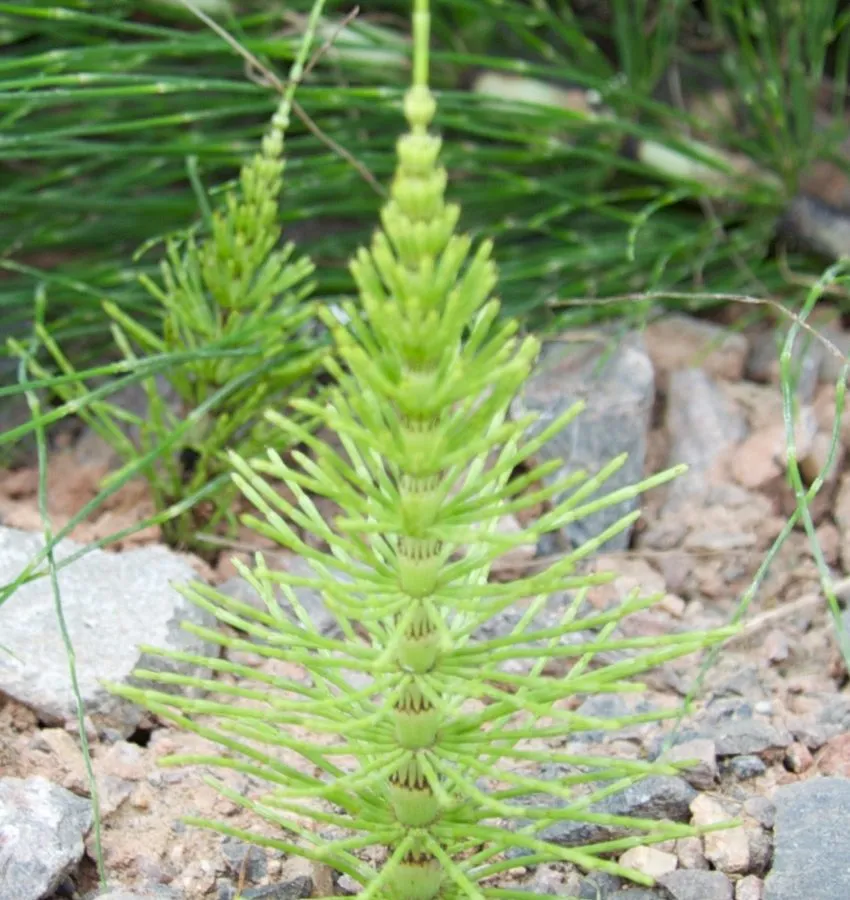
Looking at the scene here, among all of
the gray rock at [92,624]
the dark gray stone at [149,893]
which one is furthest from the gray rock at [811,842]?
the gray rock at [92,624]

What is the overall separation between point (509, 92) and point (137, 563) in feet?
3.40

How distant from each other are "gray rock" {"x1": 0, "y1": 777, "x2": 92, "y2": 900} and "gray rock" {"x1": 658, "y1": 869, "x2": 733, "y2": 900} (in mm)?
495

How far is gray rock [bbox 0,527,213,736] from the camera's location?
4.33 feet

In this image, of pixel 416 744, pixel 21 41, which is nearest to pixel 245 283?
pixel 416 744

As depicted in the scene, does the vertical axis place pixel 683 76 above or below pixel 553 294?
above

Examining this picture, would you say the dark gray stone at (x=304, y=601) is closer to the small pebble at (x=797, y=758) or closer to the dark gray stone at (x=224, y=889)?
the dark gray stone at (x=224, y=889)

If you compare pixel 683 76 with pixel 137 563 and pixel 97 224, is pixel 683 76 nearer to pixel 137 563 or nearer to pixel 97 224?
pixel 97 224

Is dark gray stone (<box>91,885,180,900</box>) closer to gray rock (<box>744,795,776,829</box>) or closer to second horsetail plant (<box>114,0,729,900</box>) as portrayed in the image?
second horsetail plant (<box>114,0,729,900</box>)

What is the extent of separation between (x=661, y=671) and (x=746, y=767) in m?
0.23

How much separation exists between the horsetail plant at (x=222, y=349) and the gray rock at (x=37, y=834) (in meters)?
0.42

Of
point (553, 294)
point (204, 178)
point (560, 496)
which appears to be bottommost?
point (560, 496)

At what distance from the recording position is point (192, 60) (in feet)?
7.18

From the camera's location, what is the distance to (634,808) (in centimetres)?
120

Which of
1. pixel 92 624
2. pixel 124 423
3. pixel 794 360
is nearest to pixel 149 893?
pixel 92 624
